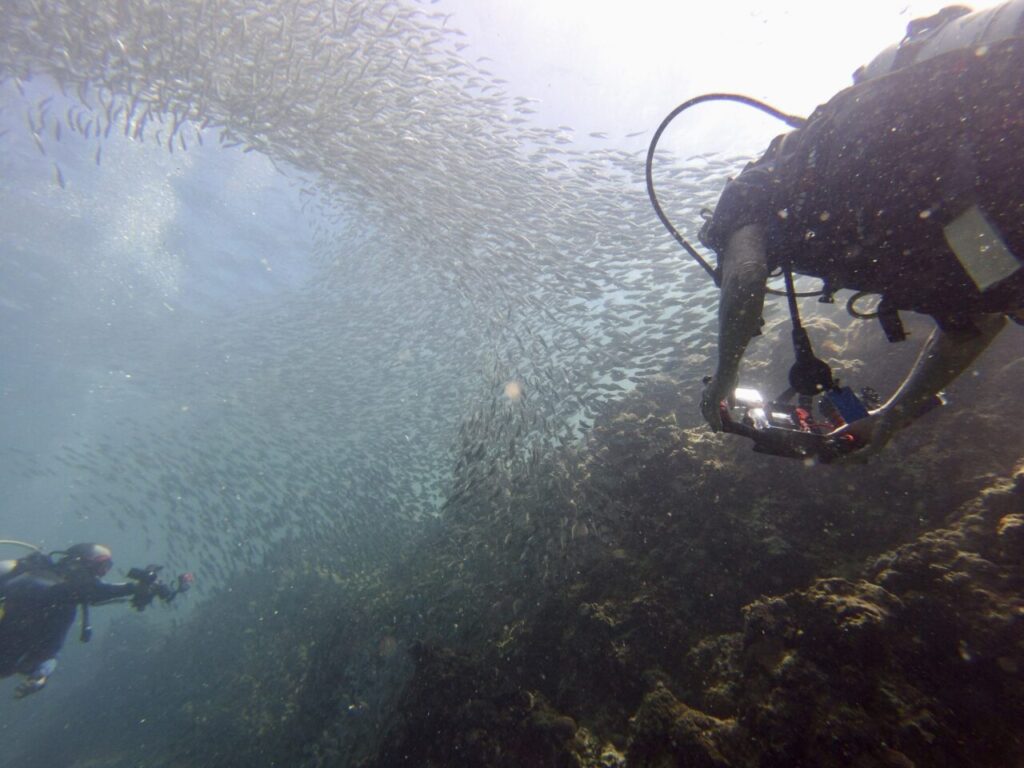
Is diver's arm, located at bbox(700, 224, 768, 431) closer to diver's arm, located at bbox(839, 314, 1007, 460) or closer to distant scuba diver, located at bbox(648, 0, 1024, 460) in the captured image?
distant scuba diver, located at bbox(648, 0, 1024, 460)

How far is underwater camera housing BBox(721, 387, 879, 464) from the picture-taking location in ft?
5.93

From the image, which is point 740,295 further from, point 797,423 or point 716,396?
point 797,423

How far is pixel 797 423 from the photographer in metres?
2.10

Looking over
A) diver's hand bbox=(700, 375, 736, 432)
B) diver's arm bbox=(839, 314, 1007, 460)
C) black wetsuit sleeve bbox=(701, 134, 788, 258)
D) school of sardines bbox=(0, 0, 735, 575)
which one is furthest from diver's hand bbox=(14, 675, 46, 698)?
diver's arm bbox=(839, 314, 1007, 460)

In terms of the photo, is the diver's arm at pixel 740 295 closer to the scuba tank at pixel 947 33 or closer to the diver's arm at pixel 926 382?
the scuba tank at pixel 947 33

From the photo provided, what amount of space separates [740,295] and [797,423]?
93cm

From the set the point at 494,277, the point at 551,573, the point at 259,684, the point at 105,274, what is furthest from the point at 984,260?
the point at 105,274

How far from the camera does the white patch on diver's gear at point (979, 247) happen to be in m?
1.37

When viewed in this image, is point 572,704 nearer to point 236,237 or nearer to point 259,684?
point 259,684

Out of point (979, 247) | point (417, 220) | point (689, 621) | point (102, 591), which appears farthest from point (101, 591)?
point (979, 247)

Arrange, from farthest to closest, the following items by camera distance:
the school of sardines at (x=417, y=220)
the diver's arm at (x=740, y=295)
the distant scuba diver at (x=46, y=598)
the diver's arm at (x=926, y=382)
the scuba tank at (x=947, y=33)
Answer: the school of sardines at (x=417, y=220) → the distant scuba diver at (x=46, y=598) → the diver's arm at (x=926, y=382) → the diver's arm at (x=740, y=295) → the scuba tank at (x=947, y=33)

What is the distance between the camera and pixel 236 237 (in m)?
23.8

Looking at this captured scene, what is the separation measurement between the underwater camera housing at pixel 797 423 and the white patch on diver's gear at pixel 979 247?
0.67m

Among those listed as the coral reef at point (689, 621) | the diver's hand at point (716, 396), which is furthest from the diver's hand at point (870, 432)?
the coral reef at point (689, 621)
